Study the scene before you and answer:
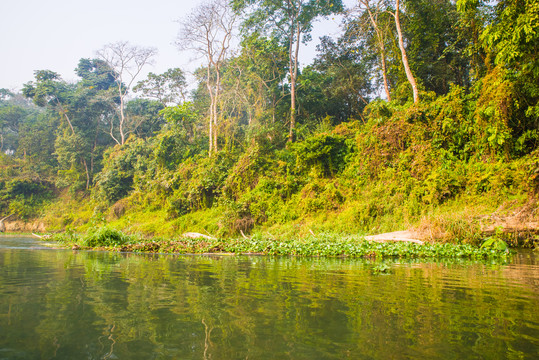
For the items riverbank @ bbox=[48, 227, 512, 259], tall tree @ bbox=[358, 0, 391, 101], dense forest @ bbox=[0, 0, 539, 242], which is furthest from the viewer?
tall tree @ bbox=[358, 0, 391, 101]

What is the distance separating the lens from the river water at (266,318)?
185 cm

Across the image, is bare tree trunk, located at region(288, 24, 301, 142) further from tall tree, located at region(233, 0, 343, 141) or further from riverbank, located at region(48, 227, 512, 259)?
riverbank, located at region(48, 227, 512, 259)

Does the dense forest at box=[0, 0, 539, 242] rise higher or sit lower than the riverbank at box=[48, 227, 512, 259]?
higher

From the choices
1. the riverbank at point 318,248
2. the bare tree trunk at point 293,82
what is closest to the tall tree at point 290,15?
the bare tree trunk at point 293,82

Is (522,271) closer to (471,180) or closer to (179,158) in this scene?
(471,180)

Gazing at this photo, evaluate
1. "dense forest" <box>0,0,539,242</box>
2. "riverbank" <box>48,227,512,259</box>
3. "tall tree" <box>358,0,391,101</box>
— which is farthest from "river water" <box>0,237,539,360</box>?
"tall tree" <box>358,0,391,101</box>

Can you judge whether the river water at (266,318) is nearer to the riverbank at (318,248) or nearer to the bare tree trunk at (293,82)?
the riverbank at (318,248)

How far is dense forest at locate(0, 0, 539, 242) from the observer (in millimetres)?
11344

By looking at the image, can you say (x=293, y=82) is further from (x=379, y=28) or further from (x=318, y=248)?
Answer: (x=318, y=248)

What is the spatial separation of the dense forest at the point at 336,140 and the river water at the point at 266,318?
717 cm

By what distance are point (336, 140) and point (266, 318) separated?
15693 millimetres

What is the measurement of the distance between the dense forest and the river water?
23.5 ft

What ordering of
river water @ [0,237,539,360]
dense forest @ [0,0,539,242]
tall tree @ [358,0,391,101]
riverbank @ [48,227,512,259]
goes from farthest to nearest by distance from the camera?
1. tall tree @ [358,0,391,101]
2. dense forest @ [0,0,539,242]
3. riverbank @ [48,227,512,259]
4. river water @ [0,237,539,360]

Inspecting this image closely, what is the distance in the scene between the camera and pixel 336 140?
1750 cm
